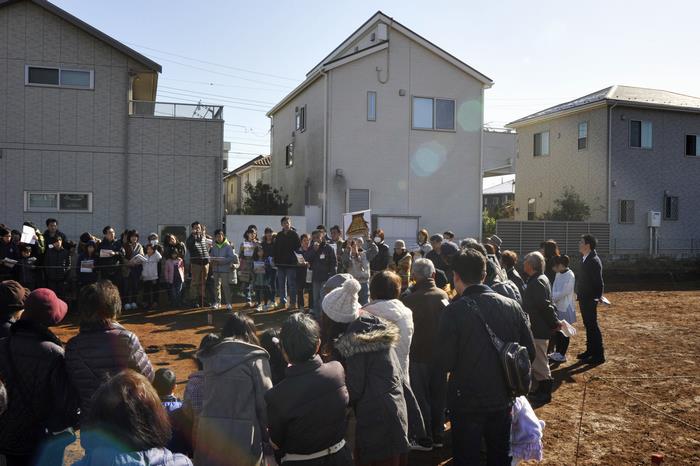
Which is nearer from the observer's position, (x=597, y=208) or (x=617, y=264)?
(x=617, y=264)

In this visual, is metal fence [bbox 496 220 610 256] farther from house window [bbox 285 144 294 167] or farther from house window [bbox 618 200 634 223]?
house window [bbox 285 144 294 167]

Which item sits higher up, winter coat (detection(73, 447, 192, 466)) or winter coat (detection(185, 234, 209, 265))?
winter coat (detection(185, 234, 209, 265))

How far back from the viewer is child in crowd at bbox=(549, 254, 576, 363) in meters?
8.98

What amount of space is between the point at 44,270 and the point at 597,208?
74.6 ft

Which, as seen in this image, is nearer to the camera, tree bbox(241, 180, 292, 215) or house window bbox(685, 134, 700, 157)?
tree bbox(241, 180, 292, 215)

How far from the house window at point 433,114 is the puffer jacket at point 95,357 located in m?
18.9

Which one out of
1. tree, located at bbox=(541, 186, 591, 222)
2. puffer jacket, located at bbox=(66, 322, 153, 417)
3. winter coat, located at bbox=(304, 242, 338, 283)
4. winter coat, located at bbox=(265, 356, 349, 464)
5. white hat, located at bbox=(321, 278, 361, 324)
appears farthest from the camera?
tree, located at bbox=(541, 186, 591, 222)

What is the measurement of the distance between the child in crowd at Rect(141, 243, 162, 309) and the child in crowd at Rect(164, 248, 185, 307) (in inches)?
11.1

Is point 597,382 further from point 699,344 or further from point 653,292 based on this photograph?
point 653,292

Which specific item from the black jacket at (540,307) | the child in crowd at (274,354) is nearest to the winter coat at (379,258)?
the black jacket at (540,307)

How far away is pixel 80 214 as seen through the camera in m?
16.8

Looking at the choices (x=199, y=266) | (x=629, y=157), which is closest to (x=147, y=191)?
(x=199, y=266)

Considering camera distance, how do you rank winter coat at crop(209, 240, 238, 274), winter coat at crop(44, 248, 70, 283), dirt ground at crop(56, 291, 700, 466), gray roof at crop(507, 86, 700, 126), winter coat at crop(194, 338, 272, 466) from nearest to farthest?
1. winter coat at crop(194, 338, 272, 466)
2. dirt ground at crop(56, 291, 700, 466)
3. winter coat at crop(44, 248, 70, 283)
4. winter coat at crop(209, 240, 238, 274)
5. gray roof at crop(507, 86, 700, 126)

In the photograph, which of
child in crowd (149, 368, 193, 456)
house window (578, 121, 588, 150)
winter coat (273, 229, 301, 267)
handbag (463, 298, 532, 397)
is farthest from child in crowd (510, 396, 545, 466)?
house window (578, 121, 588, 150)
